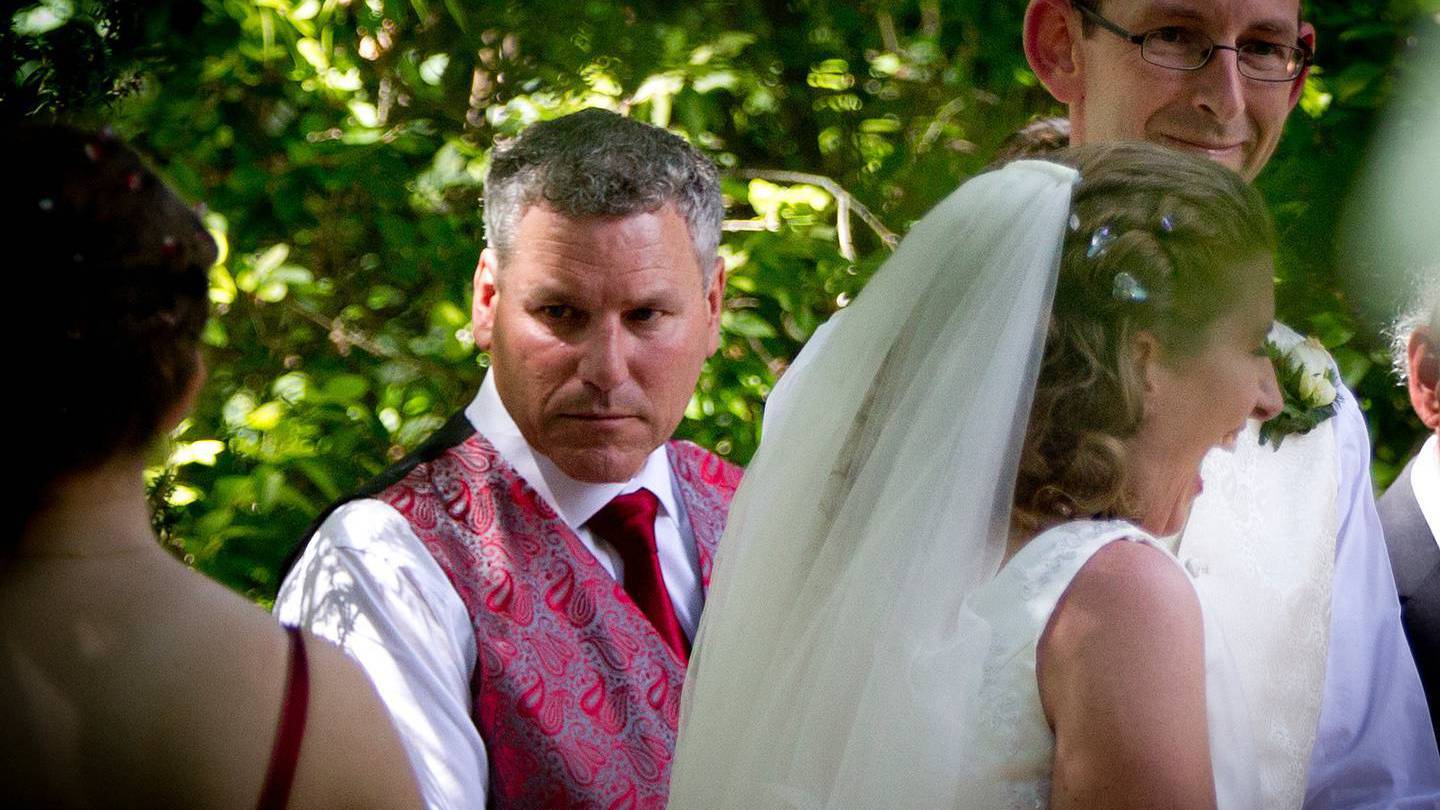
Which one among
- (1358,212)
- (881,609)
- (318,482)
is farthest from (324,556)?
(1358,212)

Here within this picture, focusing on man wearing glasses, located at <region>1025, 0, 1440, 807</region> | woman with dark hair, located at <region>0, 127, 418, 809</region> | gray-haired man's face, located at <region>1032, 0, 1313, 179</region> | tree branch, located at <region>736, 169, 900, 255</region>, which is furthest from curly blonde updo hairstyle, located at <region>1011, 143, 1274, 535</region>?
tree branch, located at <region>736, 169, 900, 255</region>

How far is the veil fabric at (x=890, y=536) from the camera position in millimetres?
1760

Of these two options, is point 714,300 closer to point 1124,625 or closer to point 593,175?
point 593,175

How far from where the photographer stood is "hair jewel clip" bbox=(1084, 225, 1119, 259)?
5.80 feet

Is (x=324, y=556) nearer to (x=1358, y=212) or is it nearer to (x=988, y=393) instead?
(x=988, y=393)

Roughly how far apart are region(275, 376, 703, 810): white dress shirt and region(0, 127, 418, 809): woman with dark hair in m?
0.73

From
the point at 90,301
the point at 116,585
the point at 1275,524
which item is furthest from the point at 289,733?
the point at 1275,524

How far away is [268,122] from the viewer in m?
3.31

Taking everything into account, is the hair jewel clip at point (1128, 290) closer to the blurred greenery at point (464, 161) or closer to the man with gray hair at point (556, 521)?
the man with gray hair at point (556, 521)

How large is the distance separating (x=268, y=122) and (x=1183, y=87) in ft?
6.41

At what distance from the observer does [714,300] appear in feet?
9.27

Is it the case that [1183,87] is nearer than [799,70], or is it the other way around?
[1183,87]

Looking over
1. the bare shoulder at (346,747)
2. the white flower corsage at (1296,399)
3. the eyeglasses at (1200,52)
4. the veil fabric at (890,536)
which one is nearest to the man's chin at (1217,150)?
the eyeglasses at (1200,52)

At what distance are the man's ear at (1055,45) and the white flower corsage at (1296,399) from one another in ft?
2.13
